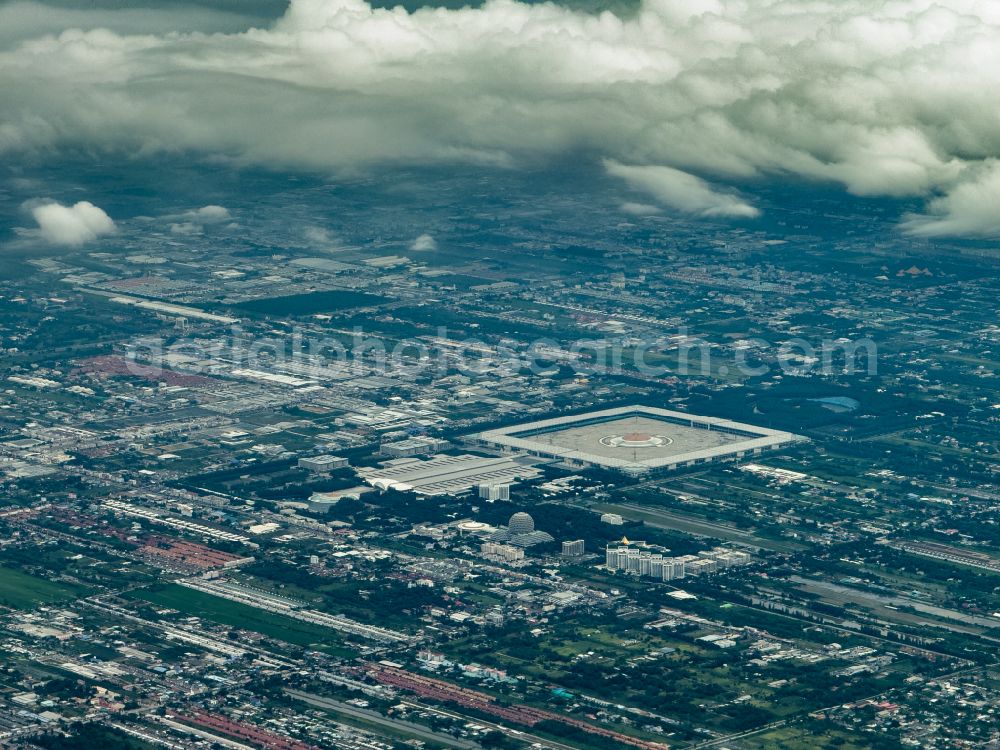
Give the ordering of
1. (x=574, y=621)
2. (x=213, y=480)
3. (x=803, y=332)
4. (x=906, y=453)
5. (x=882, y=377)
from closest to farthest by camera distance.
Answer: (x=574, y=621) < (x=213, y=480) < (x=906, y=453) < (x=882, y=377) < (x=803, y=332)

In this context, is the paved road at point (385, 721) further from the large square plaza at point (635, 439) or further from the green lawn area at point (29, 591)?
the large square plaza at point (635, 439)

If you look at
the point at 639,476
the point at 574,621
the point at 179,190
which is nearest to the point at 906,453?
the point at 639,476

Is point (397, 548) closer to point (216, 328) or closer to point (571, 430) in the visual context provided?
point (571, 430)

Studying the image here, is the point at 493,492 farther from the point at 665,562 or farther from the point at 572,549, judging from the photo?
the point at 665,562

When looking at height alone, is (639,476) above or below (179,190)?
below

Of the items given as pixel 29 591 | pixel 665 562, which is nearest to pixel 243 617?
pixel 29 591

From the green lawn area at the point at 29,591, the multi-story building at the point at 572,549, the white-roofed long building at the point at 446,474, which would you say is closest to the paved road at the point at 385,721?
the green lawn area at the point at 29,591

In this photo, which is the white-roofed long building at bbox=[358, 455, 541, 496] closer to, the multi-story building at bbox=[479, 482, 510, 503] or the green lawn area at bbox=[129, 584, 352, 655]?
the multi-story building at bbox=[479, 482, 510, 503]
